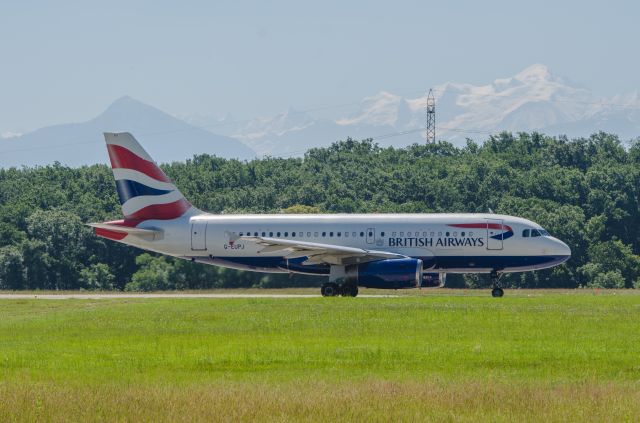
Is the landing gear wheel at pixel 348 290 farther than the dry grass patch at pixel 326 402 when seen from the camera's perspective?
Yes

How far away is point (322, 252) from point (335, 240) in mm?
2600

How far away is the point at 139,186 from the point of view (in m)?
54.9

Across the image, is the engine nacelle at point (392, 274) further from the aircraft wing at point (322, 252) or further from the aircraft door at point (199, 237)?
the aircraft door at point (199, 237)

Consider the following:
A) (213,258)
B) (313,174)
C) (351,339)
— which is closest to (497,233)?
(213,258)

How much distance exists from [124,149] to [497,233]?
17.3 m

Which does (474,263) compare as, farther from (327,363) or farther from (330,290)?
(327,363)

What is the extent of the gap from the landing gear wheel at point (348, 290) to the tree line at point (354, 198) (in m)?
13.5

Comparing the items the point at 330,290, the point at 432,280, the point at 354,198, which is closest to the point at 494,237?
the point at 432,280

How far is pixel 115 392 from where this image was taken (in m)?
21.8

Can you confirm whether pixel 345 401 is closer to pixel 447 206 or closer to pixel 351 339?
pixel 351 339

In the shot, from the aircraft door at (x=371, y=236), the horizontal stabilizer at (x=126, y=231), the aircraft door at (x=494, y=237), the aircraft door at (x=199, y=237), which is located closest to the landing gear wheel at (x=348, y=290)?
the aircraft door at (x=371, y=236)

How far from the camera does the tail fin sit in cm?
5466

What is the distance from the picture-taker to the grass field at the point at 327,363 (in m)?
20.4

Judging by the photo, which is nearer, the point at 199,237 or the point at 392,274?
the point at 392,274
